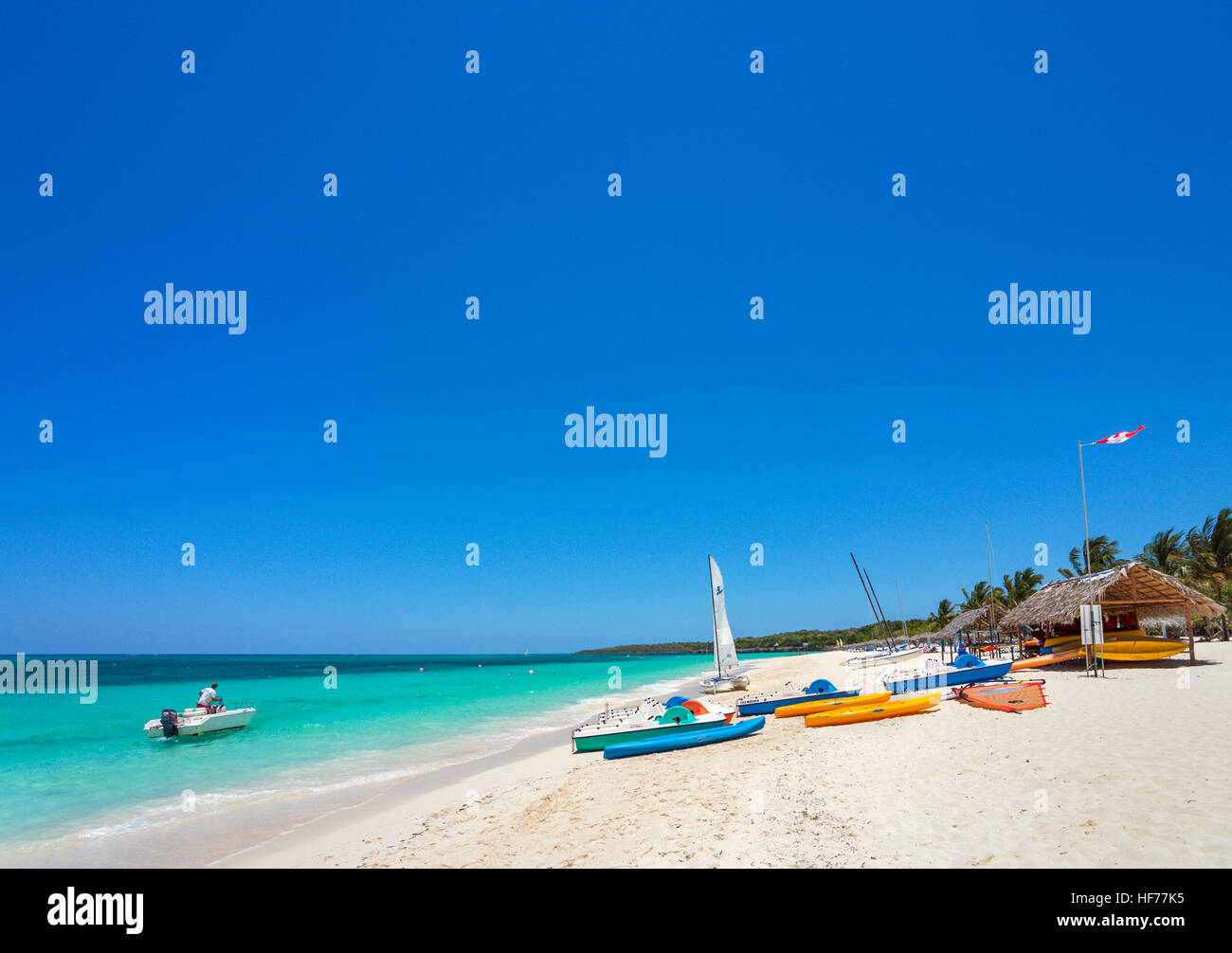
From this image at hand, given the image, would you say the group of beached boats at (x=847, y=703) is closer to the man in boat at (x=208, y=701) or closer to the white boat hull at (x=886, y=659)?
the white boat hull at (x=886, y=659)

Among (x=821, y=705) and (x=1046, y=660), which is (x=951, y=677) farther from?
(x=1046, y=660)

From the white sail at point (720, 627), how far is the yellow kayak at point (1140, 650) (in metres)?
13.8

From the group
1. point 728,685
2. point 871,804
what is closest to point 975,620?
point 728,685

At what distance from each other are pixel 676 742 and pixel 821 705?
5.99 m

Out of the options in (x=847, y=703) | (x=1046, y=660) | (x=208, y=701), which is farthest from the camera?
(x=1046, y=660)

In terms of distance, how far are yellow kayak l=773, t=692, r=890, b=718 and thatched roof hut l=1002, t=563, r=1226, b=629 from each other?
384 inches

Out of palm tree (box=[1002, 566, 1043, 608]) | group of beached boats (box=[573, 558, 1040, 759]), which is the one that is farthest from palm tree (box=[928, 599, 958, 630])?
group of beached boats (box=[573, 558, 1040, 759])

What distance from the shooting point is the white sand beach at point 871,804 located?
19.8 ft

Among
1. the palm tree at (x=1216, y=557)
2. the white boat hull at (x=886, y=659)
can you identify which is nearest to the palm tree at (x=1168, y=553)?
the palm tree at (x=1216, y=557)

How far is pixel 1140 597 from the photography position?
73.0ft

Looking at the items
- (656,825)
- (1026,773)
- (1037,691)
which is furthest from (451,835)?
(1037,691)

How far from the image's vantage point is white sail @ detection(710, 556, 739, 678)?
28.6 metres
